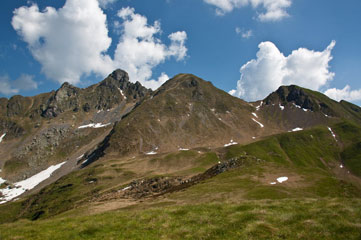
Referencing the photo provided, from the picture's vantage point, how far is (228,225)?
689 inches

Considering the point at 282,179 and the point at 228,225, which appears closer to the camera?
the point at 228,225

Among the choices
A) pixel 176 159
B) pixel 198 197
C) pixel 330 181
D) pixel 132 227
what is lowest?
pixel 330 181

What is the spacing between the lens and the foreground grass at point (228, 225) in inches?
611

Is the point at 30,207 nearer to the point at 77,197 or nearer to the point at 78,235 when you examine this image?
the point at 77,197

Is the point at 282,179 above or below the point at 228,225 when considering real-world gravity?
below

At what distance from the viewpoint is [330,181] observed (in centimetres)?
5709

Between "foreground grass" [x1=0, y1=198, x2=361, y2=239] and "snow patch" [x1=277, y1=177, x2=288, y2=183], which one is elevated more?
"foreground grass" [x1=0, y1=198, x2=361, y2=239]

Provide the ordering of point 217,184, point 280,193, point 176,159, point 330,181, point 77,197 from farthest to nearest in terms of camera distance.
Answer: point 176,159 < point 77,197 < point 217,184 < point 330,181 < point 280,193

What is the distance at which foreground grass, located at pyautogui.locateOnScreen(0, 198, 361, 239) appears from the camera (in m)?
15.5

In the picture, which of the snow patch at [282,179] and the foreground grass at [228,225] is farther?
the snow patch at [282,179]

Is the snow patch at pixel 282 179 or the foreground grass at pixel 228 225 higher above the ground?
the foreground grass at pixel 228 225

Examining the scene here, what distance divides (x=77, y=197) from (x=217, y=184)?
111045 millimetres

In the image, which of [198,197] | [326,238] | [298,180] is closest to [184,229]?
[326,238]

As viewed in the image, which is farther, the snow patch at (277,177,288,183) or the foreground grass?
the snow patch at (277,177,288,183)
